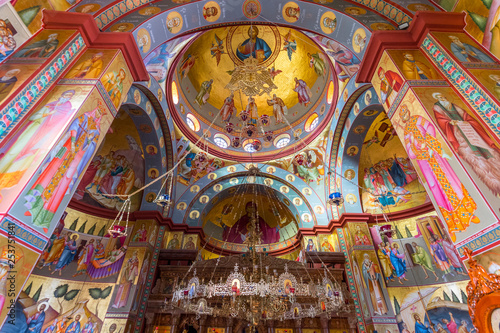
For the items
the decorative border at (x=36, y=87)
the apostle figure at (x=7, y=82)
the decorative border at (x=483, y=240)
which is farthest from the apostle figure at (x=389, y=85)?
the apostle figure at (x=7, y=82)

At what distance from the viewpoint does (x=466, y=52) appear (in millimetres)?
5402

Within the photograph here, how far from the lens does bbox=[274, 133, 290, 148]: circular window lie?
1405 centimetres

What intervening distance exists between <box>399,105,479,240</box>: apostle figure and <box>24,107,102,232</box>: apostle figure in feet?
21.2

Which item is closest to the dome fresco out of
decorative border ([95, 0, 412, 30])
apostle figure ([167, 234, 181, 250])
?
decorative border ([95, 0, 412, 30])

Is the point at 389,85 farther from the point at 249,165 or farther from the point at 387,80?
the point at 249,165

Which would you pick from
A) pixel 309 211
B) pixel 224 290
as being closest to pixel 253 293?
pixel 224 290

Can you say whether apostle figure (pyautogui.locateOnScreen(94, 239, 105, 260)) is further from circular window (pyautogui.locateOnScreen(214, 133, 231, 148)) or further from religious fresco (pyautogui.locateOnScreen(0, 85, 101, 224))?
circular window (pyautogui.locateOnScreen(214, 133, 231, 148))

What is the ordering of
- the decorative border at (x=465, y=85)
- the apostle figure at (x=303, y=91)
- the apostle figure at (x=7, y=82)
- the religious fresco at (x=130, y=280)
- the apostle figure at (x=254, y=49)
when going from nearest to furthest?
the apostle figure at (x=7, y=82) → the decorative border at (x=465, y=85) → the religious fresco at (x=130, y=280) → the apostle figure at (x=254, y=49) → the apostle figure at (x=303, y=91)

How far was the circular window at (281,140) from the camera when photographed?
14055 mm

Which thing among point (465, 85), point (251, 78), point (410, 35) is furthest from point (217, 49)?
point (465, 85)

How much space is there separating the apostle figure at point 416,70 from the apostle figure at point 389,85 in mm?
200

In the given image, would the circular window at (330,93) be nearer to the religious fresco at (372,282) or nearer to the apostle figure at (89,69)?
the religious fresco at (372,282)

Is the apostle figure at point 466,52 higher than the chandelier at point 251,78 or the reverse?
the reverse

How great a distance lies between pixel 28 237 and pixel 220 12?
759cm
